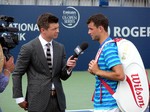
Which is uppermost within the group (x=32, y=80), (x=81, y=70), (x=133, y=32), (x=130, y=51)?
(x=130, y=51)

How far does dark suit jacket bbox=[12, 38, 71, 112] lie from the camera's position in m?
4.62

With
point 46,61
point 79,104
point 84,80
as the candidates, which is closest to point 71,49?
point 84,80

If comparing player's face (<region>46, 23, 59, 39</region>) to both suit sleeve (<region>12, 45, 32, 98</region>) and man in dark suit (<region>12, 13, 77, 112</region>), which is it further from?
suit sleeve (<region>12, 45, 32, 98</region>)

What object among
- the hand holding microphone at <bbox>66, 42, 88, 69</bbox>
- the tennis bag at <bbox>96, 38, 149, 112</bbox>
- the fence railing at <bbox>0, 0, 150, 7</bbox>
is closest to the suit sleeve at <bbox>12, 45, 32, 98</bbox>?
the hand holding microphone at <bbox>66, 42, 88, 69</bbox>

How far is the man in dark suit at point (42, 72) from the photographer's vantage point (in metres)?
4.62

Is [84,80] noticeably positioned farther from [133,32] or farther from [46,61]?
[46,61]

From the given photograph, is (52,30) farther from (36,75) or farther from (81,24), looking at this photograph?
(81,24)

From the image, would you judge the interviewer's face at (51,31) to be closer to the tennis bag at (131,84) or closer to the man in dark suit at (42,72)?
the man in dark suit at (42,72)

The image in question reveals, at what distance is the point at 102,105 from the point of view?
424 cm

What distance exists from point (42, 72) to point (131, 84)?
1050 mm

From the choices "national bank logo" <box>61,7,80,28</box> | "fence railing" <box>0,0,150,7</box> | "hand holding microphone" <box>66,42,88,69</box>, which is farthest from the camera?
"fence railing" <box>0,0,150,7</box>

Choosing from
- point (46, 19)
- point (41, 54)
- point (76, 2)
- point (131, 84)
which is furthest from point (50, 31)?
point (76, 2)

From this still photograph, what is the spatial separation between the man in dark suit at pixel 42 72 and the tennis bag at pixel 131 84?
66 centimetres

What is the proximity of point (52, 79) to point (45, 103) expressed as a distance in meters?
0.26
